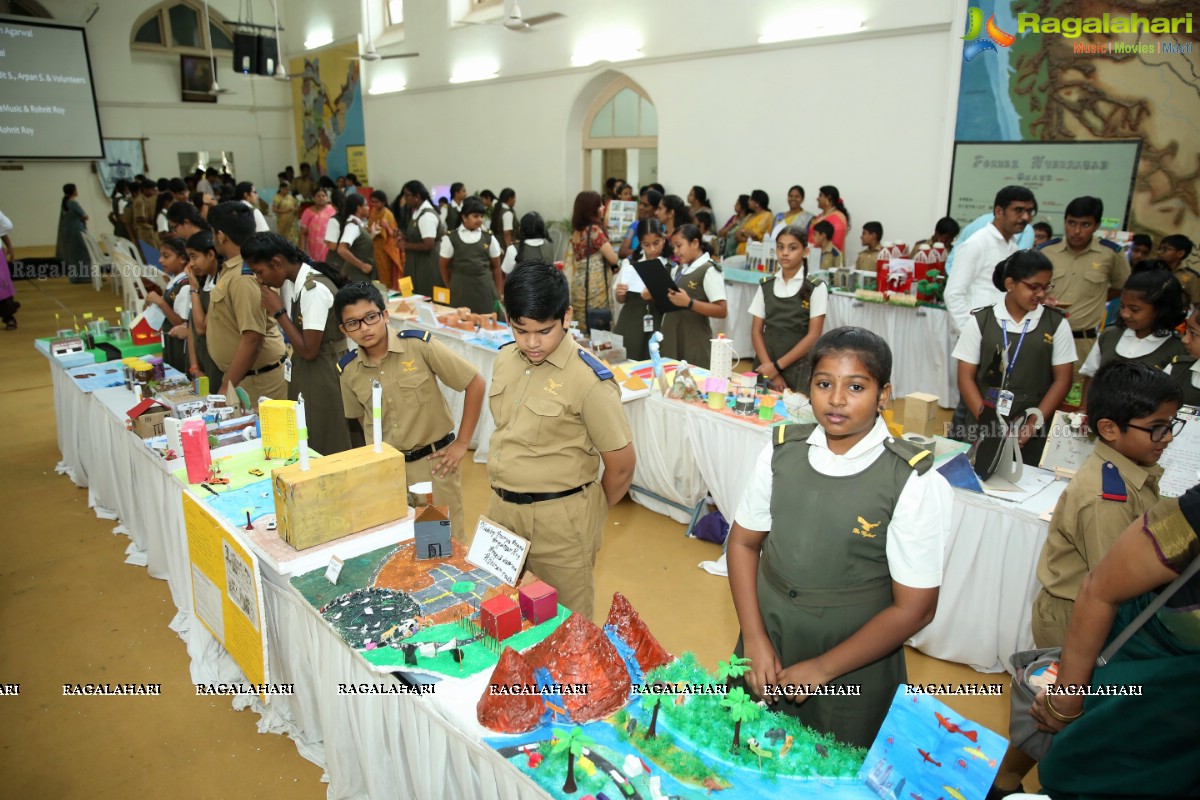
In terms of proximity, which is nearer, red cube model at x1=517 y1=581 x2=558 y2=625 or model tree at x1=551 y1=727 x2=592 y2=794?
model tree at x1=551 y1=727 x2=592 y2=794

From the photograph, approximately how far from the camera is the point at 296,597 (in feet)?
7.16

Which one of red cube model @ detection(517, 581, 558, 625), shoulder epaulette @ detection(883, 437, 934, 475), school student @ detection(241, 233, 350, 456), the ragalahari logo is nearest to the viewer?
shoulder epaulette @ detection(883, 437, 934, 475)

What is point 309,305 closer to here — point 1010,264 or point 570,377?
point 570,377

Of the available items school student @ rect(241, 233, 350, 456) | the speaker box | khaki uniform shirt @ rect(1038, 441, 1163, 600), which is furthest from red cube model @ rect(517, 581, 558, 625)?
the speaker box

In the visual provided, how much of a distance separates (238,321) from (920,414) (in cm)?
322

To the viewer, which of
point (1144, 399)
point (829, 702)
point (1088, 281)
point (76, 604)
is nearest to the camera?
point (829, 702)

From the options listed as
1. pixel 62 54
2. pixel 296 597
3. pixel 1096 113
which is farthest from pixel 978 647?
pixel 62 54

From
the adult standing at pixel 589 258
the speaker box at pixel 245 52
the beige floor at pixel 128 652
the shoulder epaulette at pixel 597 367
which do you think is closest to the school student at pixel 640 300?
the adult standing at pixel 589 258

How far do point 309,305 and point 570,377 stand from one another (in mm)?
1655

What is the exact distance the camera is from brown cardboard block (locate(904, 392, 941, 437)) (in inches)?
123

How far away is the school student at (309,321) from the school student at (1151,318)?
3459 mm

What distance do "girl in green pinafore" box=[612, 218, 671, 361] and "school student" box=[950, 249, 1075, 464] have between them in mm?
1924

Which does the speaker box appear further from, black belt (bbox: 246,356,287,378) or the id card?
the id card

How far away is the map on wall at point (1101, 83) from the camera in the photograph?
574cm
